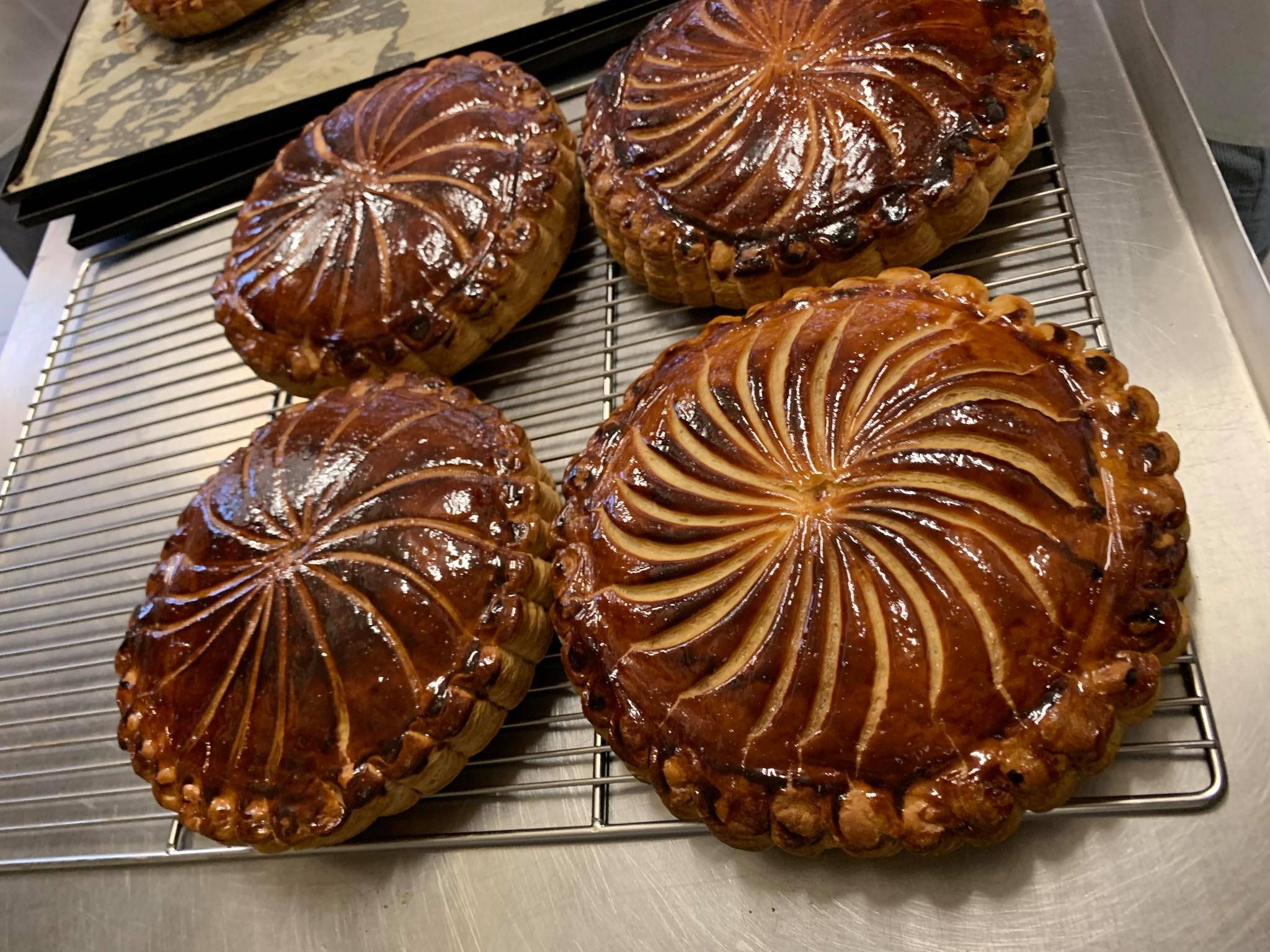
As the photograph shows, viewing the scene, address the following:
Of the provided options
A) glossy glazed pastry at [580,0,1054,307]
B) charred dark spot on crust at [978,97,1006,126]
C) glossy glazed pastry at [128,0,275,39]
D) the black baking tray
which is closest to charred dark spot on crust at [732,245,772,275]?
Result: glossy glazed pastry at [580,0,1054,307]

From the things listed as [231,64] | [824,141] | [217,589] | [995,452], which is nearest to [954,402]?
[995,452]

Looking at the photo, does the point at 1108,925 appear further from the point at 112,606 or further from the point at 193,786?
the point at 112,606

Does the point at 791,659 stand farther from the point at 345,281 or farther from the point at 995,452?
the point at 345,281

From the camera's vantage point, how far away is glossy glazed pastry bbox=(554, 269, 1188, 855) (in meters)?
2.00

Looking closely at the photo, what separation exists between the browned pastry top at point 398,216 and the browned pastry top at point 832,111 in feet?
1.87

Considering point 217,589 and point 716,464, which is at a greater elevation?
point 716,464

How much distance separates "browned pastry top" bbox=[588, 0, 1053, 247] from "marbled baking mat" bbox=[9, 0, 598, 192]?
1.23 meters

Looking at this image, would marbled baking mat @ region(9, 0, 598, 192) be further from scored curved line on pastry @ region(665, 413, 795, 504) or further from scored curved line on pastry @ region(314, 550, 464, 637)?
scored curved line on pastry @ region(314, 550, 464, 637)

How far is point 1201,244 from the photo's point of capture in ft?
8.89

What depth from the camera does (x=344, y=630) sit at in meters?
2.62

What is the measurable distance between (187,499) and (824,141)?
2880mm

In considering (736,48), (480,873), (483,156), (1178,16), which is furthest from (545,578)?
(1178,16)

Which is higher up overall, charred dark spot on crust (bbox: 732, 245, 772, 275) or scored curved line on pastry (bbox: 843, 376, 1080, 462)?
charred dark spot on crust (bbox: 732, 245, 772, 275)

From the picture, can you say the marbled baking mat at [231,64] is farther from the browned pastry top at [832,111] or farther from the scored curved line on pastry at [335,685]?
the scored curved line on pastry at [335,685]
